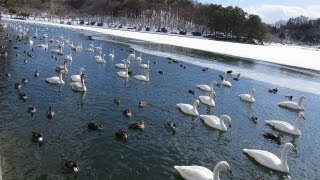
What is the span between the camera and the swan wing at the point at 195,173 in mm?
16250

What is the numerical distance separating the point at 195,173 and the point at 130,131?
259 inches

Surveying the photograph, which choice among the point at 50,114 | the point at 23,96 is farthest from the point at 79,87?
the point at 50,114

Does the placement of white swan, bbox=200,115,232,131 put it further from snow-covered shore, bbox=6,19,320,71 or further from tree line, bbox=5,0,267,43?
tree line, bbox=5,0,267,43

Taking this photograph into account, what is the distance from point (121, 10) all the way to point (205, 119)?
17823 centimetres

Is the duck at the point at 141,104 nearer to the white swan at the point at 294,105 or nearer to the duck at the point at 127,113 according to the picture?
the duck at the point at 127,113

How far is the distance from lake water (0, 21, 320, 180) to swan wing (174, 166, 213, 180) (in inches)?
30.0

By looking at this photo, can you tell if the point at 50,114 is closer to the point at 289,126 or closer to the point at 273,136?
the point at 273,136

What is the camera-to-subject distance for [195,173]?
1645 cm

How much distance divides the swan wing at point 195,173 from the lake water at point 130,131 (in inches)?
30.0

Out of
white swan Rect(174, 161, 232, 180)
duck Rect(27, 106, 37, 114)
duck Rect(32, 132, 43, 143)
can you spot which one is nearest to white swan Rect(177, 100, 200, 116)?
duck Rect(27, 106, 37, 114)

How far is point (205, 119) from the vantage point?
2539 cm

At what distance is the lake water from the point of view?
1762 cm

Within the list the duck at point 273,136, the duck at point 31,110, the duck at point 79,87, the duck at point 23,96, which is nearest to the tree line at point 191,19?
the duck at point 79,87

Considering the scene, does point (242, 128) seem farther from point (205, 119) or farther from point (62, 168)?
point (62, 168)
